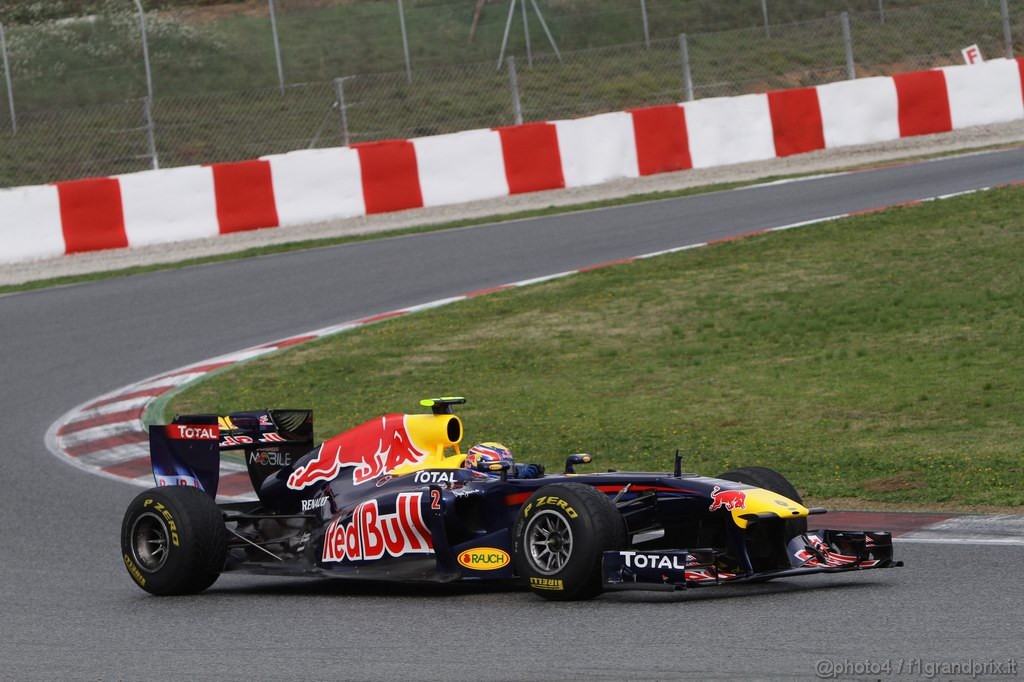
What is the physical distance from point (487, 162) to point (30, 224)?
5566 mm

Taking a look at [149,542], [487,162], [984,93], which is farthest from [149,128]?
[149,542]

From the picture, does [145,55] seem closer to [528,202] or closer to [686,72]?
[528,202]

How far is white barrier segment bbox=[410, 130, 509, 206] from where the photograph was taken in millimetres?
20016

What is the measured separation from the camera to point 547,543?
634 cm

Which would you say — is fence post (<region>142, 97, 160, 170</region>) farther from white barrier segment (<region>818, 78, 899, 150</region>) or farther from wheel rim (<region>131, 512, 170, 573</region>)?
wheel rim (<region>131, 512, 170, 573</region>)

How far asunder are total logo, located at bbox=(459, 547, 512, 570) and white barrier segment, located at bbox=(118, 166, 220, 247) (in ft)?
42.1

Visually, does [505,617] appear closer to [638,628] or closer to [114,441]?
[638,628]

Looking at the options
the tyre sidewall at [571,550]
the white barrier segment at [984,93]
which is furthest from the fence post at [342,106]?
the tyre sidewall at [571,550]

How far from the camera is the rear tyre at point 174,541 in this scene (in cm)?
727

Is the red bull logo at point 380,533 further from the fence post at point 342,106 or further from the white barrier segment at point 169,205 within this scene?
the fence post at point 342,106

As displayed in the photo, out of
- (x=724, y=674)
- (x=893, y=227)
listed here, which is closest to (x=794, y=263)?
(x=893, y=227)

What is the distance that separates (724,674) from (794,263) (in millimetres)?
9968

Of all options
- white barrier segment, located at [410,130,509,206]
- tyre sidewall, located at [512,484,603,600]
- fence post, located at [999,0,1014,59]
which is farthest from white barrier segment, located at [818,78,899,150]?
tyre sidewall, located at [512,484,603,600]

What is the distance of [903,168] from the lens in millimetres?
20141
